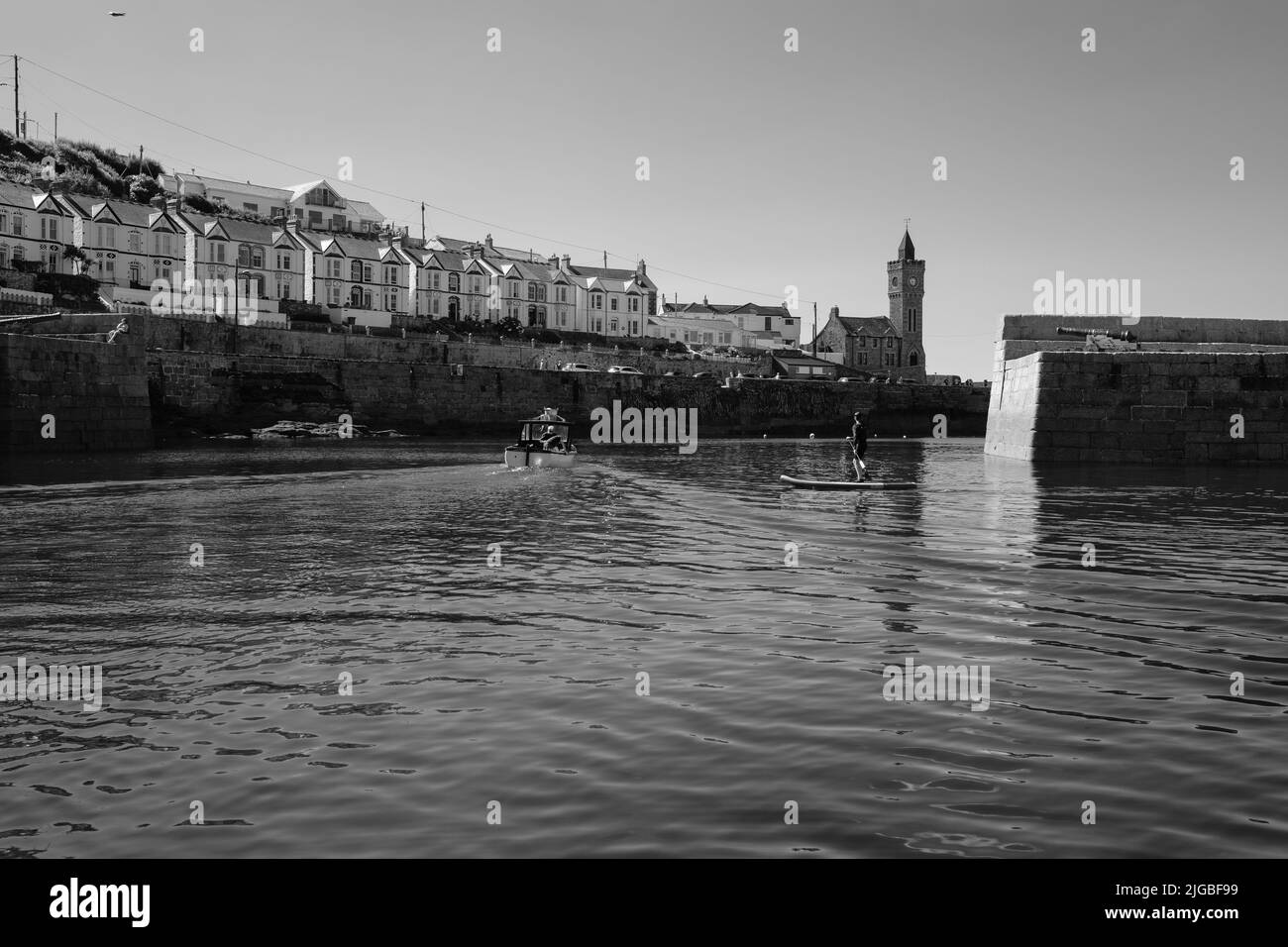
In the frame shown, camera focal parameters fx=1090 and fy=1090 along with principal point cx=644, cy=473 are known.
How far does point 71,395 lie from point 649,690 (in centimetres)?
3994

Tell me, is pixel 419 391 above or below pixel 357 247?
below

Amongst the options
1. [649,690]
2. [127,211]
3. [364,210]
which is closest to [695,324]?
[364,210]

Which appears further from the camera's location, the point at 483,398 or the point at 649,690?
the point at 483,398

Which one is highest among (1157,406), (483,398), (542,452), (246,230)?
(246,230)

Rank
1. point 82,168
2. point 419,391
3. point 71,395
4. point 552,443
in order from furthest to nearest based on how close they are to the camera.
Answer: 1. point 82,168
2. point 419,391
3. point 71,395
4. point 552,443

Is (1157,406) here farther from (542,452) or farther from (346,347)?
(346,347)

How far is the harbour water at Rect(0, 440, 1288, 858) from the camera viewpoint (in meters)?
6.21

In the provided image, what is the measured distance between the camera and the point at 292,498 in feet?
88.3

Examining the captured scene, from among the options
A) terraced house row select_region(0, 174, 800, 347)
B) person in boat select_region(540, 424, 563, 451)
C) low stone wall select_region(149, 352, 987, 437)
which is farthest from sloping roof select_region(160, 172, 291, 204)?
person in boat select_region(540, 424, 563, 451)

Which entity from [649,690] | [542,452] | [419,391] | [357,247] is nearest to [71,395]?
[542,452]

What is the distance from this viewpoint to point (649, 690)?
29.7ft

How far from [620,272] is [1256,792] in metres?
122

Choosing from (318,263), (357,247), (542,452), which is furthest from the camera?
(357,247)
